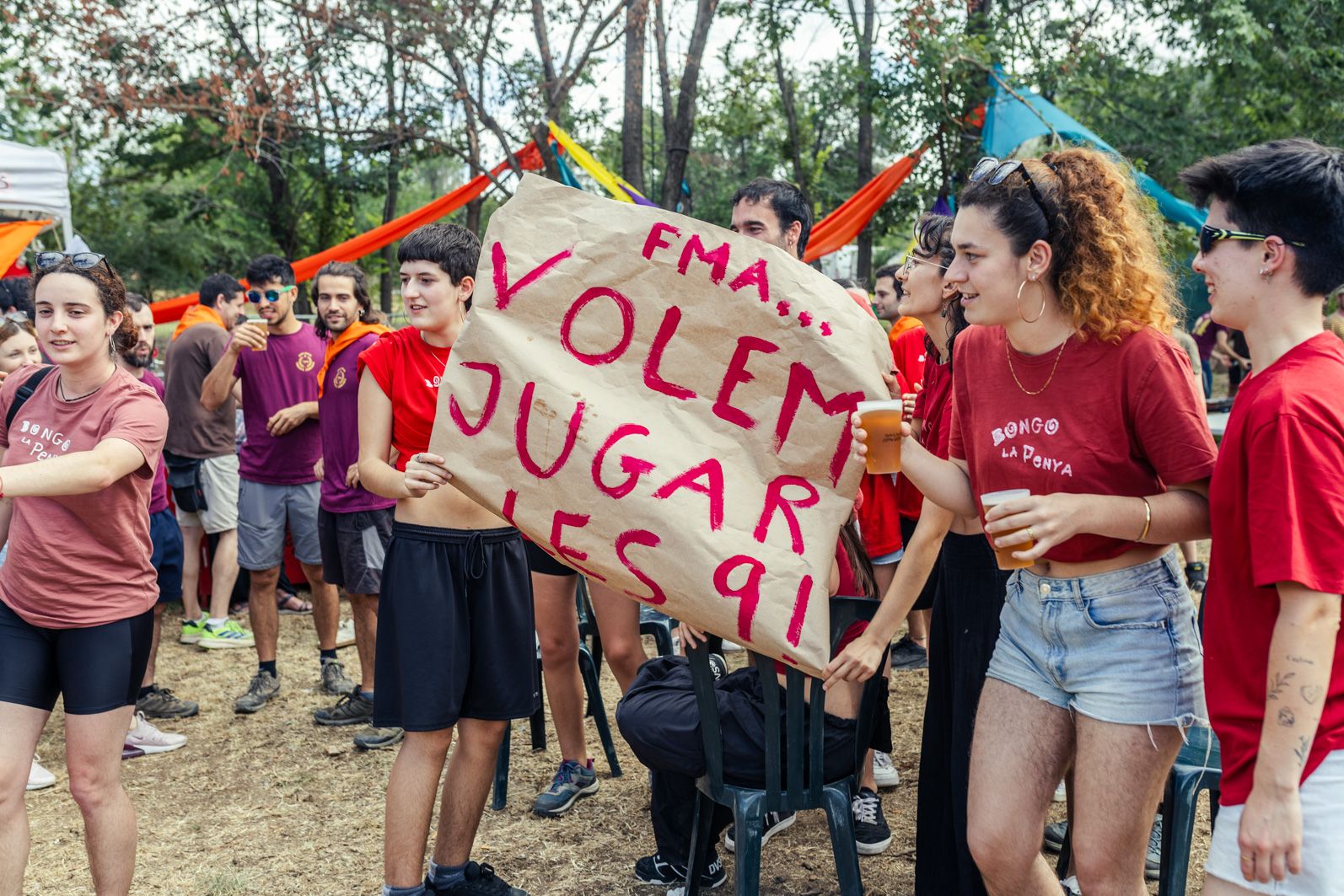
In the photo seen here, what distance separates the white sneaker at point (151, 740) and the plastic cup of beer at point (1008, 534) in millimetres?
4032

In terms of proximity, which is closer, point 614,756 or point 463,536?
point 463,536

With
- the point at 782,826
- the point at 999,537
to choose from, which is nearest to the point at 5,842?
the point at 782,826

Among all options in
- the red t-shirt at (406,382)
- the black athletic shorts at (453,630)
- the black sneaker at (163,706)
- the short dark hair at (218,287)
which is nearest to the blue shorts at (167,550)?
the black sneaker at (163,706)

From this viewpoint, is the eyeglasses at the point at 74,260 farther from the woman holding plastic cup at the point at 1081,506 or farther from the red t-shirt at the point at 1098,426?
the red t-shirt at the point at 1098,426

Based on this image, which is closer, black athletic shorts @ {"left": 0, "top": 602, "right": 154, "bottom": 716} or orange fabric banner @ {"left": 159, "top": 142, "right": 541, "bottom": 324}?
black athletic shorts @ {"left": 0, "top": 602, "right": 154, "bottom": 716}

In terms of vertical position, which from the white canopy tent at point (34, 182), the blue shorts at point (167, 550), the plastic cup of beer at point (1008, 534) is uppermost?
the white canopy tent at point (34, 182)

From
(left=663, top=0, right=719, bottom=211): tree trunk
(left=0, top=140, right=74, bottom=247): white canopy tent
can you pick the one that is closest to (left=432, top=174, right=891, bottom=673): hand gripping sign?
(left=0, top=140, right=74, bottom=247): white canopy tent

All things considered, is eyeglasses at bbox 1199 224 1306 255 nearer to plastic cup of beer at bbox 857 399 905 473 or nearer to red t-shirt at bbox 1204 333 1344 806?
red t-shirt at bbox 1204 333 1344 806

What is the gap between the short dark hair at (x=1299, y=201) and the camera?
1.73m

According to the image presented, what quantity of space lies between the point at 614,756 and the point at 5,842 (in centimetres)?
205

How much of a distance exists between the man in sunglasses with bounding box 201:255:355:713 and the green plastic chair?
3.09 metres

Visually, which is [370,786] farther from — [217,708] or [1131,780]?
[1131,780]

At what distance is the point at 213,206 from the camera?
19.8 m

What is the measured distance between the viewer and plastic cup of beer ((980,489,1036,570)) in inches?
77.6
